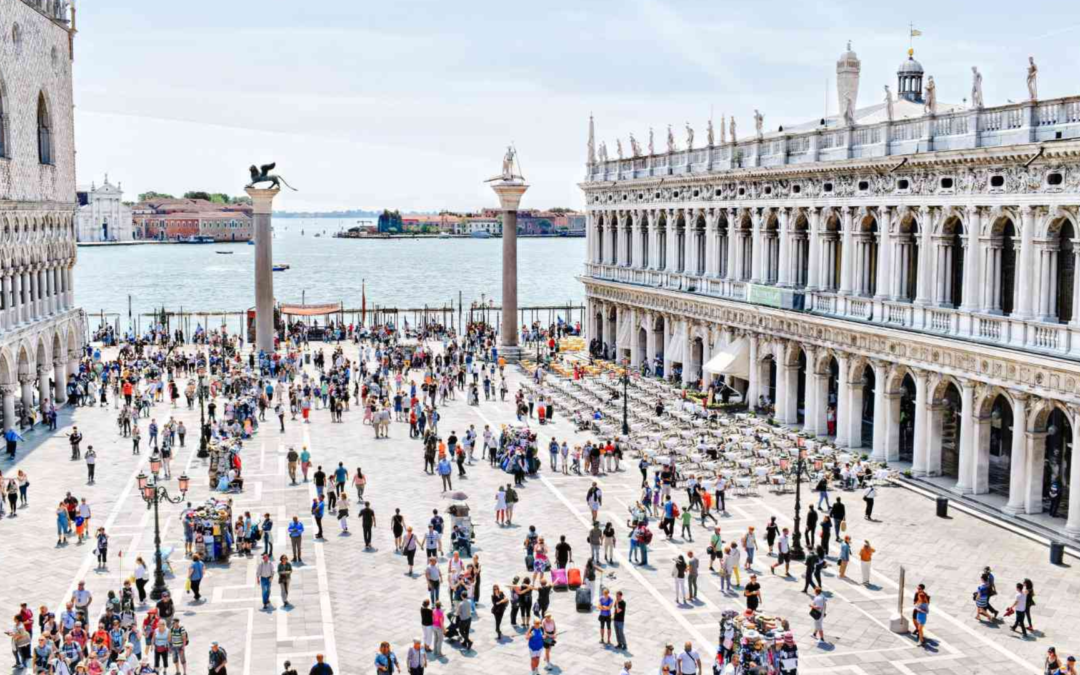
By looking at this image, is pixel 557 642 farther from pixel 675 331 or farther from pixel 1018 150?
pixel 675 331

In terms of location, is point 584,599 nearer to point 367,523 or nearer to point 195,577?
point 367,523

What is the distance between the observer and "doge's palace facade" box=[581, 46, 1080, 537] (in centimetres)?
2922

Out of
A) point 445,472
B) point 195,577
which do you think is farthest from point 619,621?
point 445,472

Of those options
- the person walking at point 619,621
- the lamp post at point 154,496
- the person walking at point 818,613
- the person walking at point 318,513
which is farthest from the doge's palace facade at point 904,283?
the lamp post at point 154,496

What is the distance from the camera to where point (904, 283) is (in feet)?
118

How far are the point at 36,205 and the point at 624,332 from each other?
28224mm

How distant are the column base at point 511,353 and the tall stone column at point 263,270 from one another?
12.7m

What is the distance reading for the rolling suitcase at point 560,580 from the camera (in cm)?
2459

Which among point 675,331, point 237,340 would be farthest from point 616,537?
point 237,340

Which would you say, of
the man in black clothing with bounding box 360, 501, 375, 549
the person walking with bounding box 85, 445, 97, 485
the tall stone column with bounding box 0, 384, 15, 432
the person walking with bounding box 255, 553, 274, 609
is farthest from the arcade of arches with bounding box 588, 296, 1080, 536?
the tall stone column with bounding box 0, 384, 15, 432

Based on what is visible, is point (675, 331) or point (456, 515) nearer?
point (456, 515)

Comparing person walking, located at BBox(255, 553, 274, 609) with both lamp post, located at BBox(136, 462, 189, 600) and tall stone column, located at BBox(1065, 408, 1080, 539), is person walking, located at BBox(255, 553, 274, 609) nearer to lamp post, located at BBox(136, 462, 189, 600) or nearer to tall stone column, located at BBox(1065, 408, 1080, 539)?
lamp post, located at BBox(136, 462, 189, 600)

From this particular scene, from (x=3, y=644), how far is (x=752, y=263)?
1255 inches

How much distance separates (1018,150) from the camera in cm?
2938
